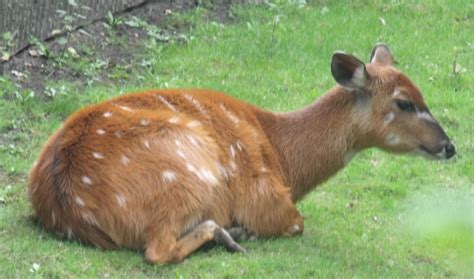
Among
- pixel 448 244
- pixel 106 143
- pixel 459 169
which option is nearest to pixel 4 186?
pixel 106 143

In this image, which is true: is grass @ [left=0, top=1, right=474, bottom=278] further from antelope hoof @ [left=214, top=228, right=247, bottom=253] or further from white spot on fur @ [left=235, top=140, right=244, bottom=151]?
white spot on fur @ [left=235, top=140, right=244, bottom=151]

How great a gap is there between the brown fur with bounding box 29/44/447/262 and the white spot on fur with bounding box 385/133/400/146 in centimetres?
5

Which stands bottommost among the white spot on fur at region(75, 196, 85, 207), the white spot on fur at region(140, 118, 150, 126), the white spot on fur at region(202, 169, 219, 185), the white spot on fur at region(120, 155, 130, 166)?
the white spot on fur at region(75, 196, 85, 207)

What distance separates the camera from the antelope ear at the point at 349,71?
7.41m

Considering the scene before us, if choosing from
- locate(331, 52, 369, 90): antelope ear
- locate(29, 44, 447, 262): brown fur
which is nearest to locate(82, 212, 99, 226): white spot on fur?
locate(29, 44, 447, 262): brown fur

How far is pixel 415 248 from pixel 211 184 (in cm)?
155

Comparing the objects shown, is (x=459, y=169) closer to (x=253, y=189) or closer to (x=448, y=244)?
(x=448, y=244)

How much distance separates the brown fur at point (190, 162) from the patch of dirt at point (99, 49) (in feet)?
8.80

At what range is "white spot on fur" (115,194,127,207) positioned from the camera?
6730 millimetres

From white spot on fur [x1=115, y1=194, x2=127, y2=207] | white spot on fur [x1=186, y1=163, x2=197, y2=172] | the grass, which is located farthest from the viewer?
white spot on fur [x1=186, y1=163, x2=197, y2=172]

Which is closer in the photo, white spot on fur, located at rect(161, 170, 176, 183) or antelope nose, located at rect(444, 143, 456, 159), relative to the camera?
white spot on fur, located at rect(161, 170, 176, 183)

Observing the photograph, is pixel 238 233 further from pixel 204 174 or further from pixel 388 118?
pixel 388 118

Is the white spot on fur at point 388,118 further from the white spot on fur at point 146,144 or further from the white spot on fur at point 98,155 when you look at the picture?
the white spot on fur at point 98,155

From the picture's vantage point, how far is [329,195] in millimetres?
8562
